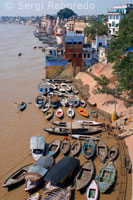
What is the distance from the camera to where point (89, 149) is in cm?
2202

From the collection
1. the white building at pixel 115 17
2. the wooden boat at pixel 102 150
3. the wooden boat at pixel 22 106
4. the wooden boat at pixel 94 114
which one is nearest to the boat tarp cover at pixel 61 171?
the wooden boat at pixel 102 150

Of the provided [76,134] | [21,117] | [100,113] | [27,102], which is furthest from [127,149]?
[27,102]

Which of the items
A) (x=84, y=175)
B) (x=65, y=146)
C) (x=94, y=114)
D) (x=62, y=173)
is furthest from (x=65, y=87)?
(x=62, y=173)

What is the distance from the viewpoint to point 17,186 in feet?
59.0

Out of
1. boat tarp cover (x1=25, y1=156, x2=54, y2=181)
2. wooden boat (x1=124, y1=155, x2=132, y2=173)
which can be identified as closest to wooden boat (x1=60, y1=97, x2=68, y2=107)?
boat tarp cover (x1=25, y1=156, x2=54, y2=181)

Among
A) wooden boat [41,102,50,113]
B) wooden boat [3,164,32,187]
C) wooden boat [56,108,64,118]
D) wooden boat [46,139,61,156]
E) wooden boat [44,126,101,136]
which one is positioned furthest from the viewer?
wooden boat [41,102,50,113]

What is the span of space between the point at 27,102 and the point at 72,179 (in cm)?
1927

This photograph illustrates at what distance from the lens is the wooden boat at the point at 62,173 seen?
54.7ft

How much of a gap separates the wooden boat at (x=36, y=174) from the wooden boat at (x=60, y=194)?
1.80 m

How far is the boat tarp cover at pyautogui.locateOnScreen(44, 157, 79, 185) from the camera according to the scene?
16.7m

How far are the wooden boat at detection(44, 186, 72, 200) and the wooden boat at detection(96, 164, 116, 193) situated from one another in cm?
286

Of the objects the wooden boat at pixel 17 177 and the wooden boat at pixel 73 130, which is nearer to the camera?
the wooden boat at pixel 17 177

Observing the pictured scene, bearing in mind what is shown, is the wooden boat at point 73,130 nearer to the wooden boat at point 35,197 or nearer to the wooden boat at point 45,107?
the wooden boat at point 45,107

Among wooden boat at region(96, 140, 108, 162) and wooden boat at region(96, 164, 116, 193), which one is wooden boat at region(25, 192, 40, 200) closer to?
wooden boat at region(96, 164, 116, 193)
